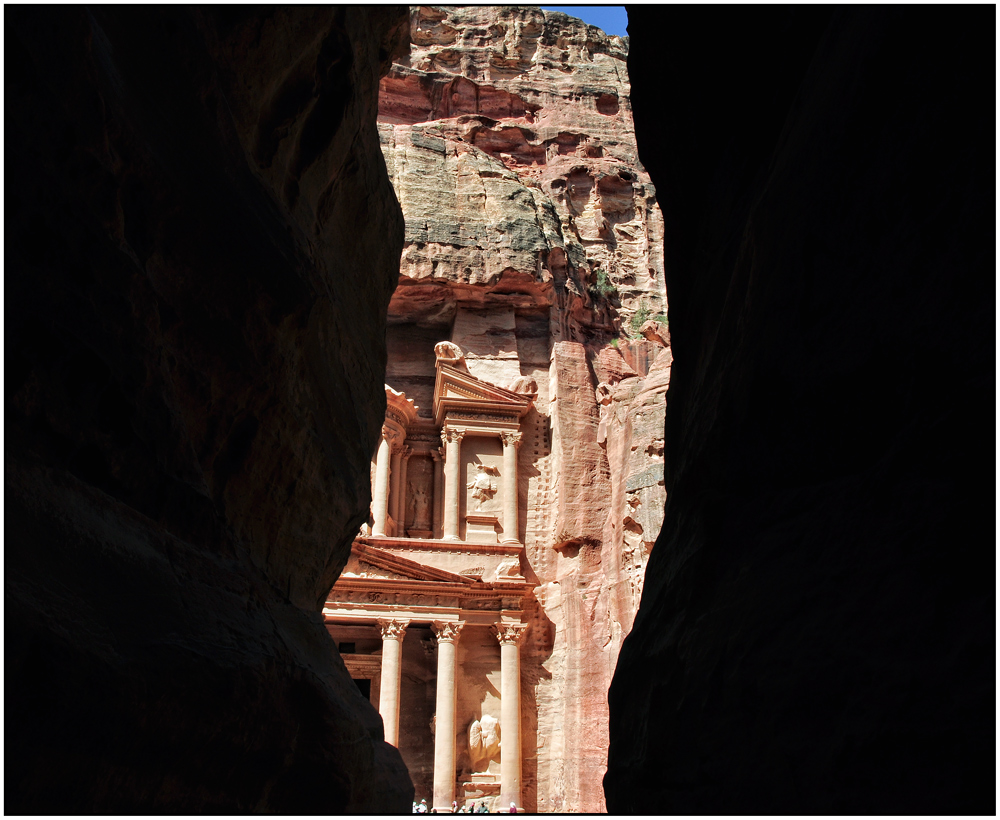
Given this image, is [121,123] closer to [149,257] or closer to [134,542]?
[149,257]

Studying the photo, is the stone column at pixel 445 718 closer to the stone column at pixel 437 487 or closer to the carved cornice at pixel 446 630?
the carved cornice at pixel 446 630

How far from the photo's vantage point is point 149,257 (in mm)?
4410

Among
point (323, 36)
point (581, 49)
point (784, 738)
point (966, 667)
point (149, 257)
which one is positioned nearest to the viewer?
point (966, 667)

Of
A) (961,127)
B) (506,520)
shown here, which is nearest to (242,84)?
(961,127)

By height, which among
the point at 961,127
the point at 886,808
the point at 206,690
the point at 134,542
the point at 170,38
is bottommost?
the point at 886,808

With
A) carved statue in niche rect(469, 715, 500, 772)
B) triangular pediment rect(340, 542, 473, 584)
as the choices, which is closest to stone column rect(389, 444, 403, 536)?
triangular pediment rect(340, 542, 473, 584)

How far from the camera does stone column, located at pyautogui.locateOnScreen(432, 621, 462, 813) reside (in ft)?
79.0

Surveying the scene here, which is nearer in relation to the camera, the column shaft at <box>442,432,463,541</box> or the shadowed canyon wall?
the shadowed canyon wall

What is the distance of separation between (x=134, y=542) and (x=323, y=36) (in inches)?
171

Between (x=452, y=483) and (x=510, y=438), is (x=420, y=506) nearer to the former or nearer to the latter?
(x=452, y=483)

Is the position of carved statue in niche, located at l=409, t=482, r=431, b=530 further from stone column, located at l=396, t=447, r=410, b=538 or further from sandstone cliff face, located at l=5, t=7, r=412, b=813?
sandstone cliff face, located at l=5, t=7, r=412, b=813

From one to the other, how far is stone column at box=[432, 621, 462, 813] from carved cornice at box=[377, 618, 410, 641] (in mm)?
1011

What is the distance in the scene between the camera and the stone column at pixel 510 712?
2470 centimetres

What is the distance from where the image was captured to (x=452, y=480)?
2988cm
